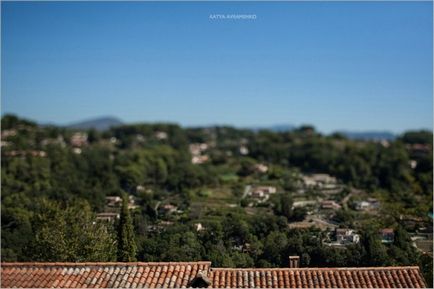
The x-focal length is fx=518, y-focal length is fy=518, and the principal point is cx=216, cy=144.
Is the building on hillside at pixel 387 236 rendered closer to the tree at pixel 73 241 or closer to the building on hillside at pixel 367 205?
the building on hillside at pixel 367 205

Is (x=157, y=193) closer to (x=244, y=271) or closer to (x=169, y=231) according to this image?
(x=169, y=231)

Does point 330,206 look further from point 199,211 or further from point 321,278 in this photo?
point 321,278

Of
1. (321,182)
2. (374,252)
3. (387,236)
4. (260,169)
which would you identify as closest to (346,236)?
(387,236)

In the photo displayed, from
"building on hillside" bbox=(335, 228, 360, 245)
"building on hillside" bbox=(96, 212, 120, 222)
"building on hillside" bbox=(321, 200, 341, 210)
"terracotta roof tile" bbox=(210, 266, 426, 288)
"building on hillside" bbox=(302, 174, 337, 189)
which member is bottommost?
"building on hillside" bbox=(302, 174, 337, 189)

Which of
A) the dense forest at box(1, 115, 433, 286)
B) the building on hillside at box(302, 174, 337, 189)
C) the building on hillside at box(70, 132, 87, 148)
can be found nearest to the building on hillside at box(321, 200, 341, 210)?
the dense forest at box(1, 115, 433, 286)

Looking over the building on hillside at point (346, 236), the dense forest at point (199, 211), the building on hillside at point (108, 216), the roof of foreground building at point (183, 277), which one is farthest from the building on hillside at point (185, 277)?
the building on hillside at point (108, 216)

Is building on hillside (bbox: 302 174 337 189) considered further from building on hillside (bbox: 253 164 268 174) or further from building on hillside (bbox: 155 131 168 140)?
building on hillside (bbox: 155 131 168 140)
